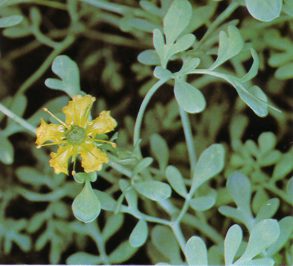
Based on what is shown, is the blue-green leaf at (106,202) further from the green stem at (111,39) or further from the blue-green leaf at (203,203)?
the green stem at (111,39)

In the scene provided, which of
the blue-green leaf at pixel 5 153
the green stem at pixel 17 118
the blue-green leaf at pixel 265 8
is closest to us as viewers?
the blue-green leaf at pixel 265 8

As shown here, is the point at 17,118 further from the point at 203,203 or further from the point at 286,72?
the point at 286,72

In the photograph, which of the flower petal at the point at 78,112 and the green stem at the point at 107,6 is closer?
the flower petal at the point at 78,112

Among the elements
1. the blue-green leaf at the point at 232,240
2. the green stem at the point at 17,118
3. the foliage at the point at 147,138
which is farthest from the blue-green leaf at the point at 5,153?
the blue-green leaf at the point at 232,240

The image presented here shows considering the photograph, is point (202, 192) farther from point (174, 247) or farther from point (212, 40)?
point (212, 40)

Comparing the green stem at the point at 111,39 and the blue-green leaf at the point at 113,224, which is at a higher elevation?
the green stem at the point at 111,39

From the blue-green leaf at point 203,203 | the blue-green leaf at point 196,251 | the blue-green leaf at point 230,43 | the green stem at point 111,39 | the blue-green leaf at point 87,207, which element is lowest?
the blue-green leaf at point 196,251

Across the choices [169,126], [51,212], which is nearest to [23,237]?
[51,212]

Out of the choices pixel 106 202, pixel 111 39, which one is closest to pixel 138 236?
pixel 106 202
